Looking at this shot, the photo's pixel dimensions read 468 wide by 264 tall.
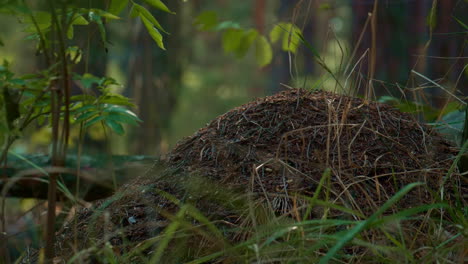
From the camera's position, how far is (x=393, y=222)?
154 cm

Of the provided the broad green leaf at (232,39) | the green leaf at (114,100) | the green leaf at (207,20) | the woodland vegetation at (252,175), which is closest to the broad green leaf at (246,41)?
the broad green leaf at (232,39)

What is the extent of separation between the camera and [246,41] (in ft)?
10.5

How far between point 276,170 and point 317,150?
0.62ft

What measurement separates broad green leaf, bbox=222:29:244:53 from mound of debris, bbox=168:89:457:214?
96 cm

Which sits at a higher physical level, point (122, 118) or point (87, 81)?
point (87, 81)

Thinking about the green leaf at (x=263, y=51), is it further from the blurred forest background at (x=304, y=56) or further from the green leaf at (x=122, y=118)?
the green leaf at (x=122, y=118)

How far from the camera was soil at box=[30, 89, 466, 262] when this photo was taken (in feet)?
5.88

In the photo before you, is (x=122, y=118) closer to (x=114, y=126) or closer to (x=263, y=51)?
(x=114, y=126)

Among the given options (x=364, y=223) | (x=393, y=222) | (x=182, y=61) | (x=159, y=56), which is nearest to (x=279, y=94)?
(x=393, y=222)

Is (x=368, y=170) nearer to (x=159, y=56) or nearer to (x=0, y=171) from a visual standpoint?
(x=0, y=171)

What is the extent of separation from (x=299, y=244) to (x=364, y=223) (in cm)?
27

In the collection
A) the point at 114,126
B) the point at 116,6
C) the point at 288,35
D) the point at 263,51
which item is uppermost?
the point at 116,6

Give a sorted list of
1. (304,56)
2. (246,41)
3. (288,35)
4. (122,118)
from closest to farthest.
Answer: (122,118) → (304,56) → (288,35) → (246,41)

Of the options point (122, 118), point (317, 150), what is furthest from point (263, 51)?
point (122, 118)
